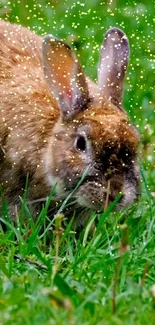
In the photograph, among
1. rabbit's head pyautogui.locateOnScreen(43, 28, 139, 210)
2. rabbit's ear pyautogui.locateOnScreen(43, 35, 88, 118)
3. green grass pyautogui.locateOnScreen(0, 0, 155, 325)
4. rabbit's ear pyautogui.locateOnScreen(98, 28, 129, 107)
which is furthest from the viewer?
rabbit's ear pyautogui.locateOnScreen(98, 28, 129, 107)

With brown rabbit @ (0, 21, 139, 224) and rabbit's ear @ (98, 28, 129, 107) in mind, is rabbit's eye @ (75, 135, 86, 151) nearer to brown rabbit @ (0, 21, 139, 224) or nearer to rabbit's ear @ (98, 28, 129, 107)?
brown rabbit @ (0, 21, 139, 224)

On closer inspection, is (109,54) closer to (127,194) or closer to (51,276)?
(127,194)

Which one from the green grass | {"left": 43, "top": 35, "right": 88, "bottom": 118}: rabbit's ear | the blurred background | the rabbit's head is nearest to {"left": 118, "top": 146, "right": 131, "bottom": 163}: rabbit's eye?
the rabbit's head

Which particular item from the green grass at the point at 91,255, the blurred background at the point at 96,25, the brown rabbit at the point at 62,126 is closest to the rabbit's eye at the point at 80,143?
the brown rabbit at the point at 62,126

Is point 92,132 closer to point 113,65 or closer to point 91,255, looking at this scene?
point 113,65

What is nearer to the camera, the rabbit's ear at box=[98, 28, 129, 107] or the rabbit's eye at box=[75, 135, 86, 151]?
the rabbit's eye at box=[75, 135, 86, 151]

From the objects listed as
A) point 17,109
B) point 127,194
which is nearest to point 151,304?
point 127,194
